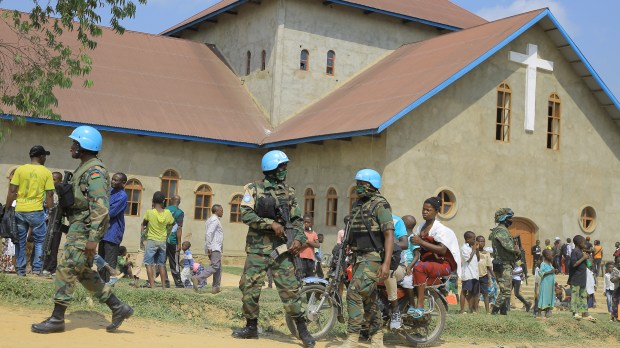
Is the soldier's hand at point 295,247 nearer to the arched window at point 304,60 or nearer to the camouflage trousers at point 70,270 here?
the camouflage trousers at point 70,270

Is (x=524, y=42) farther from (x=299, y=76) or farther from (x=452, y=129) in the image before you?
(x=299, y=76)

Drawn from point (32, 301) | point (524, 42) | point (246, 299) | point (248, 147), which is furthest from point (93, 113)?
point (246, 299)

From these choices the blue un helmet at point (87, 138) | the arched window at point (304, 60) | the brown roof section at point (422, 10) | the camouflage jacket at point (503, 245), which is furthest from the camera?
the brown roof section at point (422, 10)

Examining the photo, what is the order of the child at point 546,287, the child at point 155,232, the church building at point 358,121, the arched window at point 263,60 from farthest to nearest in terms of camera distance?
the arched window at point 263,60, the church building at point 358,121, the child at point 546,287, the child at point 155,232

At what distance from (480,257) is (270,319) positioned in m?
5.83

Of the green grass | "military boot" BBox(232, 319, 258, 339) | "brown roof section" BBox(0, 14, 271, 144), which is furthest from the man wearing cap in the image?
"brown roof section" BBox(0, 14, 271, 144)

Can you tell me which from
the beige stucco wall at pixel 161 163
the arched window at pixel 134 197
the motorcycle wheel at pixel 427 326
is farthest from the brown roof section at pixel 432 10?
the motorcycle wheel at pixel 427 326

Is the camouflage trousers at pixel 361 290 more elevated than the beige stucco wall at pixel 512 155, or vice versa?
the beige stucco wall at pixel 512 155

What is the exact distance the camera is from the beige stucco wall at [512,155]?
77.2 feet

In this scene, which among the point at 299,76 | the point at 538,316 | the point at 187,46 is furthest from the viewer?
the point at 187,46

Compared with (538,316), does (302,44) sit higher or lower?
higher

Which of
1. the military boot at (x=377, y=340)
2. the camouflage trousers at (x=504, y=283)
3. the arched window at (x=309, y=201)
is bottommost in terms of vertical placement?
the military boot at (x=377, y=340)

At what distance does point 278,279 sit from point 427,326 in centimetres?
231

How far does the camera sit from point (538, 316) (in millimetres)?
14750
